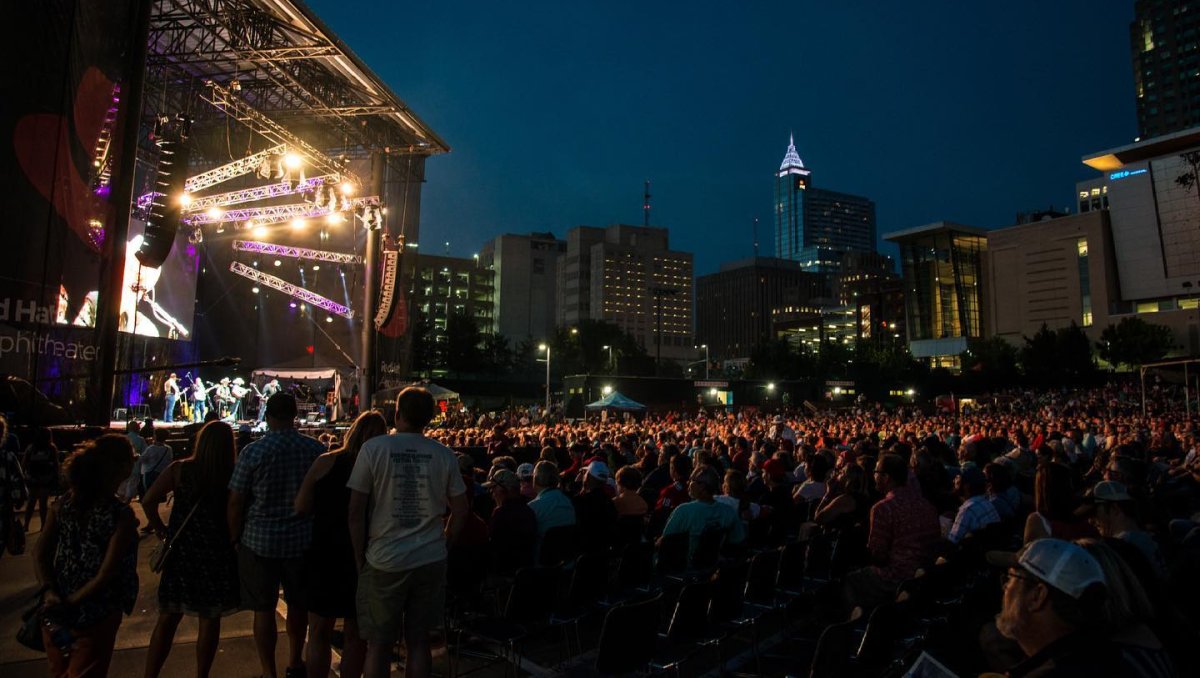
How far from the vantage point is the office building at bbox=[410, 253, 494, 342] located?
9744cm

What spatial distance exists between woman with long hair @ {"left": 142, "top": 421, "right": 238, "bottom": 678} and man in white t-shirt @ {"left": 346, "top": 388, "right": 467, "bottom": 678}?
111cm

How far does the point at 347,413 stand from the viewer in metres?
22.7

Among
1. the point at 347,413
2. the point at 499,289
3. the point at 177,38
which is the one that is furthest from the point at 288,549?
the point at 499,289

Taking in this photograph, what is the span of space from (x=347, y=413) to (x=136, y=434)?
38.3ft

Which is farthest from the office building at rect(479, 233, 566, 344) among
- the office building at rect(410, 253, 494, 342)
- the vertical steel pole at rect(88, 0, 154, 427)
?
the vertical steel pole at rect(88, 0, 154, 427)

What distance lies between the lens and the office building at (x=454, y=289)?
320ft

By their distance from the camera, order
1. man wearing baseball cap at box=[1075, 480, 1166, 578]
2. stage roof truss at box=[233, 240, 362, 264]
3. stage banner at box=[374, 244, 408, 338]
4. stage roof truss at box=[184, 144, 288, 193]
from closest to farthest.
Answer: man wearing baseball cap at box=[1075, 480, 1166, 578] → stage roof truss at box=[184, 144, 288, 193] → stage banner at box=[374, 244, 408, 338] → stage roof truss at box=[233, 240, 362, 264]

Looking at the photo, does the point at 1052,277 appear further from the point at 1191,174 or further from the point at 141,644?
the point at 141,644

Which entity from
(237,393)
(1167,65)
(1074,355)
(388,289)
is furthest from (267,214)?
(1167,65)

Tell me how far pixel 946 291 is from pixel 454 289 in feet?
220

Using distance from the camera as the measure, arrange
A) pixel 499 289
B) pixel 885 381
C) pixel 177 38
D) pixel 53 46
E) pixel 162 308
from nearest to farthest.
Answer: pixel 53 46, pixel 177 38, pixel 162 308, pixel 885 381, pixel 499 289

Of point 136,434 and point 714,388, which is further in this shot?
point 714,388

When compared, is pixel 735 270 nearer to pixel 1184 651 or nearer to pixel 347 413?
pixel 347 413

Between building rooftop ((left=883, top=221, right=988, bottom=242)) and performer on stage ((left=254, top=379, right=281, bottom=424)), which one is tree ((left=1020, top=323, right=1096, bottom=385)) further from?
performer on stage ((left=254, top=379, right=281, bottom=424))
